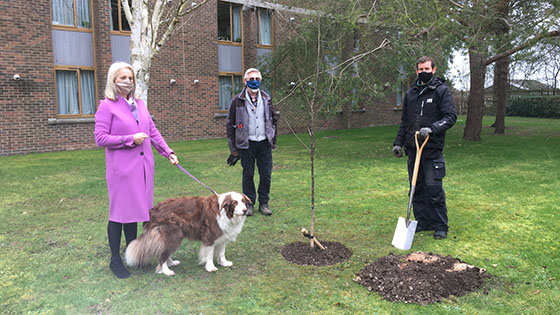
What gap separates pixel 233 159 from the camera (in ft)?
20.9

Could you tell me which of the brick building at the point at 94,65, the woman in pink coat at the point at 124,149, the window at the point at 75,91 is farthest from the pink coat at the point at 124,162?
the window at the point at 75,91

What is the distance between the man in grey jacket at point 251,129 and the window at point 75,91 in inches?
430

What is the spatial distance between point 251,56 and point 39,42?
837cm

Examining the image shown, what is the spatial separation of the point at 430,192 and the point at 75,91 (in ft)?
44.8

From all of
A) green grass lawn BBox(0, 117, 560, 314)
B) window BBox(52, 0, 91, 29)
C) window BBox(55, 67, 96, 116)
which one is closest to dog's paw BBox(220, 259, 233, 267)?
green grass lawn BBox(0, 117, 560, 314)

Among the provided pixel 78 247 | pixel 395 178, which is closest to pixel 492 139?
pixel 395 178

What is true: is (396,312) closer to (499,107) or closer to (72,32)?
(72,32)

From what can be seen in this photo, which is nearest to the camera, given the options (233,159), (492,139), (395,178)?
(233,159)

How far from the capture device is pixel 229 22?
18.7 metres

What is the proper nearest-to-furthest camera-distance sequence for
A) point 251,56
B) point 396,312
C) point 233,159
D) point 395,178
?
point 396,312 → point 233,159 → point 395,178 → point 251,56

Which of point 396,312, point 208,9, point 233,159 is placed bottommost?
point 396,312

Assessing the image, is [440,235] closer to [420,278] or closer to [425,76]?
[420,278]

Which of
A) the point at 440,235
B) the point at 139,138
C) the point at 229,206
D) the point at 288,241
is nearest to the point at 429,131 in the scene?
the point at 440,235

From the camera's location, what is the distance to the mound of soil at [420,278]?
3.68m
